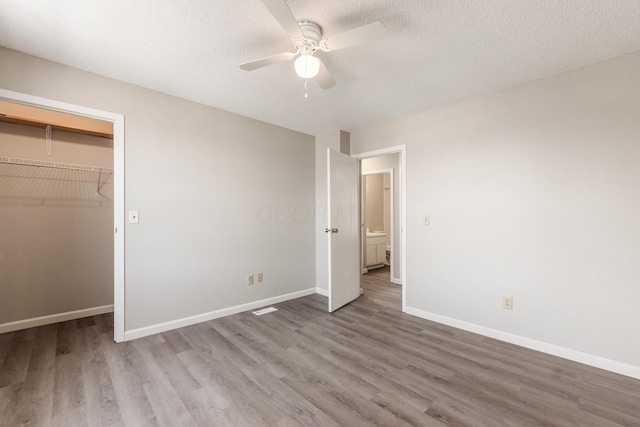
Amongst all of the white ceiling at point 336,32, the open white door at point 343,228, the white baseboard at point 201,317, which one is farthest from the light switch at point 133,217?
the open white door at point 343,228

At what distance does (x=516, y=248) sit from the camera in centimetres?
262

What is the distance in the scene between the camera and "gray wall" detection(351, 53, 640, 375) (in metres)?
2.14

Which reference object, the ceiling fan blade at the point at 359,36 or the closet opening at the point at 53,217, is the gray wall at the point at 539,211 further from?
the closet opening at the point at 53,217

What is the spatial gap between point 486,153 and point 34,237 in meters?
4.84

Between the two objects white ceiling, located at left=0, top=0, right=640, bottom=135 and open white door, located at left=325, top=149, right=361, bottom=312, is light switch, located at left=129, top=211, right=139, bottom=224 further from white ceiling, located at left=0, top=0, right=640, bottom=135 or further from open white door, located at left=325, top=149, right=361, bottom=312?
open white door, located at left=325, top=149, right=361, bottom=312

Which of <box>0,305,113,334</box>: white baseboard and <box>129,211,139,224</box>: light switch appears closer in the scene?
Answer: <box>129,211,139,224</box>: light switch

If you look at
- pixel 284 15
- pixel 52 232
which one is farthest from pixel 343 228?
pixel 52 232

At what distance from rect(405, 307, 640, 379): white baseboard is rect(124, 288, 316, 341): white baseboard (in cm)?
187

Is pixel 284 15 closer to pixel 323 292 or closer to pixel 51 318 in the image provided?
pixel 323 292

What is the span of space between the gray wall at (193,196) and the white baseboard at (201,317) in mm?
49

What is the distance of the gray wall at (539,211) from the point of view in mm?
2137

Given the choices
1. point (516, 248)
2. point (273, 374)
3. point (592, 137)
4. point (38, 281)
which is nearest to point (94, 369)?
point (273, 374)

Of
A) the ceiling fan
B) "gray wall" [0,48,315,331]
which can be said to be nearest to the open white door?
"gray wall" [0,48,315,331]

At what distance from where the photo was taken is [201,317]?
3109 mm
